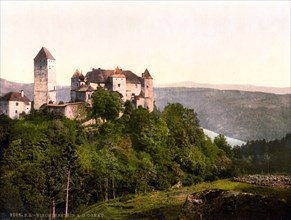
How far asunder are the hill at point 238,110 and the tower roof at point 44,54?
419cm

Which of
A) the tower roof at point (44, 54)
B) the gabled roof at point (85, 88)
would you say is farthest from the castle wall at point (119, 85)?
the tower roof at point (44, 54)

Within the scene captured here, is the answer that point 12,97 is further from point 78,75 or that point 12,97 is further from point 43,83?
point 78,75

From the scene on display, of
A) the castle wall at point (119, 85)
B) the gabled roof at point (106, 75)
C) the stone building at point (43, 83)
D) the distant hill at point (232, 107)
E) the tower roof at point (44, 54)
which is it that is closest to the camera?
the tower roof at point (44, 54)

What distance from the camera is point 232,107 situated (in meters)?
24.7

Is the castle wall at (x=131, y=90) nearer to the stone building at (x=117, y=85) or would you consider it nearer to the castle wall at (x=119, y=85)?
the stone building at (x=117, y=85)

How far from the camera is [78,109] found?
1819cm

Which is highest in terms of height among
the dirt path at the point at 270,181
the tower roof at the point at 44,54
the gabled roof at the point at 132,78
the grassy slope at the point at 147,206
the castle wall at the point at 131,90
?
the tower roof at the point at 44,54

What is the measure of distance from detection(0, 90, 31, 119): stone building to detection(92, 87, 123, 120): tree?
2169 millimetres

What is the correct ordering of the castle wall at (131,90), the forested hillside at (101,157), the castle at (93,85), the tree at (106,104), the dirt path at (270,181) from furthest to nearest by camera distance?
the castle wall at (131,90) → the tree at (106,104) → the castle at (93,85) → the forested hillside at (101,157) → the dirt path at (270,181)

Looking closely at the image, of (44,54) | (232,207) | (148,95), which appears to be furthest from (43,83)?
(232,207)

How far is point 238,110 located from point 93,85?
8.70 meters

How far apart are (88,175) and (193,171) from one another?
4017 mm

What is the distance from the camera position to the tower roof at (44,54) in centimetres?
1445

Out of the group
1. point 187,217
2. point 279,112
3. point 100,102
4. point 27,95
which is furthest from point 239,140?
point 187,217
